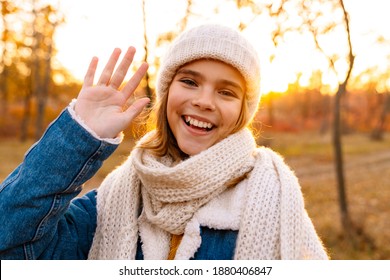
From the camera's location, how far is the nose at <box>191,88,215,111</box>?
66.1 inches

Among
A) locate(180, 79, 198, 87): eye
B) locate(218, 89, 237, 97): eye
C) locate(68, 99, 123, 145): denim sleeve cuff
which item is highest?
locate(180, 79, 198, 87): eye

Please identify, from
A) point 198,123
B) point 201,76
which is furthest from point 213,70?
point 198,123

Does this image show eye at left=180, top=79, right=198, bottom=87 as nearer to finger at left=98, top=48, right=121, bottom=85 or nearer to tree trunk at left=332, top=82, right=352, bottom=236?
finger at left=98, top=48, right=121, bottom=85

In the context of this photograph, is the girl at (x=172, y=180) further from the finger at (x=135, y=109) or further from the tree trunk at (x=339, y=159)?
the tree trunk at (x=339, y=159)

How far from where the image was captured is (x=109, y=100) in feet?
5.27

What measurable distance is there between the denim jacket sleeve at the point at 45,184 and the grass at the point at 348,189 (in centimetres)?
140

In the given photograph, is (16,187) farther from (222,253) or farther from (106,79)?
(222,253)

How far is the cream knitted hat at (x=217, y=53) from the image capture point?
1.71 m

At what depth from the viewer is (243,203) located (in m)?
1.64

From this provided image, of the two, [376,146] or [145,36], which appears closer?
[145,36]

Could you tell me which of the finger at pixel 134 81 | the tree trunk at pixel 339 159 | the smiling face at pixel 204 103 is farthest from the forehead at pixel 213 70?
the tree trunk at pixel 339 159

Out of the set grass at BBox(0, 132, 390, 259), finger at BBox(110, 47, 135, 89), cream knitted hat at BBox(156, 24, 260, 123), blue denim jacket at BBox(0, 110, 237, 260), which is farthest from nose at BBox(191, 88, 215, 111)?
grass at BBox(0, 132, 390, 259)
